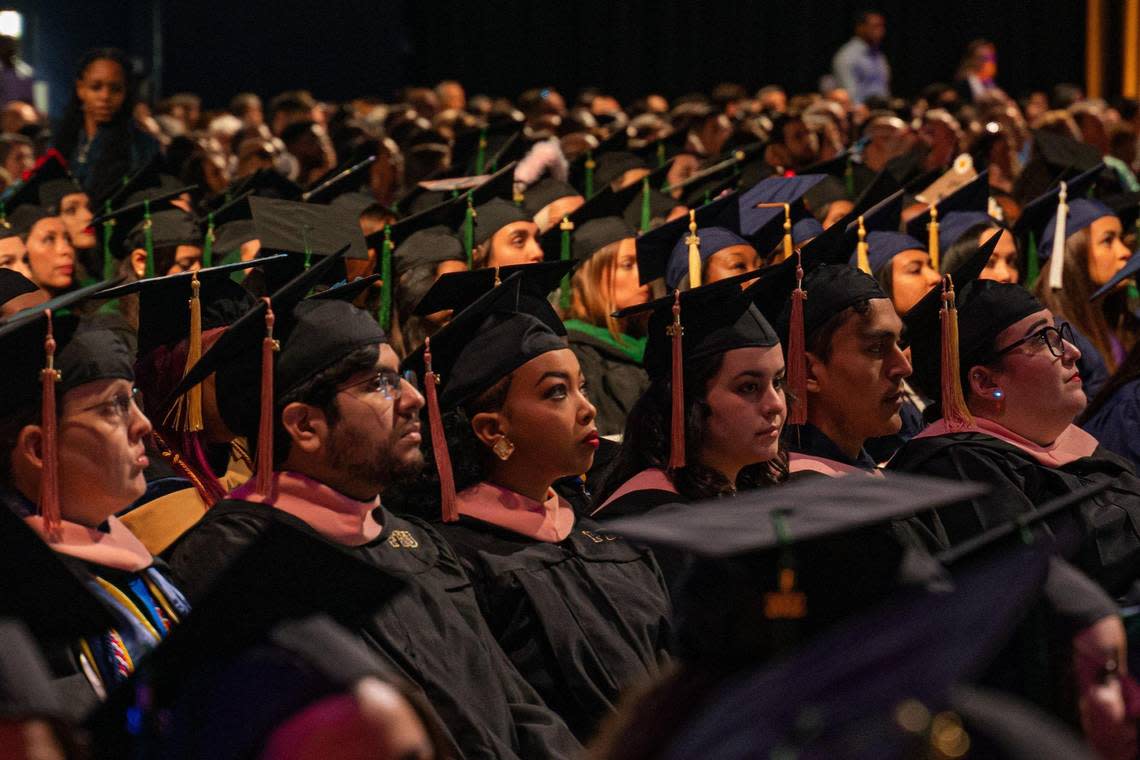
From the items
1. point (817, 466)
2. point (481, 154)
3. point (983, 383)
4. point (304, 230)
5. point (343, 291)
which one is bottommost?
point (481, 154)

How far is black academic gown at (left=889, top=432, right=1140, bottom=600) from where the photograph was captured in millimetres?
3719

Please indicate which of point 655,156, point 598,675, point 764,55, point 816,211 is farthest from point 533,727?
point 764,55

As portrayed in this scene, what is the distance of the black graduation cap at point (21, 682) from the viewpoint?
1.69 m

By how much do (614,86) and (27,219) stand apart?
577 inches

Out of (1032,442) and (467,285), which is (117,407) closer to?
(467,285)

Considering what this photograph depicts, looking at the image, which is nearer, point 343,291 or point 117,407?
point 117,407

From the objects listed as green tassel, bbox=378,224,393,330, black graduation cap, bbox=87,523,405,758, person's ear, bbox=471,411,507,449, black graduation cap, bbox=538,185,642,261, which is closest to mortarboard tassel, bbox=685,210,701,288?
black graduation cap, bbox=538,185,642,261

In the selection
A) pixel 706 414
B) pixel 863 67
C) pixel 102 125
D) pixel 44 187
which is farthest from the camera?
pixel 863 67

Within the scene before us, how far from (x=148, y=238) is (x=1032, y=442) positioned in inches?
123

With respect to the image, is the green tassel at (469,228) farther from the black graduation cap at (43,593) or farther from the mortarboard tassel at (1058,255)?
the black graduation cap at (43,593)

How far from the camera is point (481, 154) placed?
29.0ft

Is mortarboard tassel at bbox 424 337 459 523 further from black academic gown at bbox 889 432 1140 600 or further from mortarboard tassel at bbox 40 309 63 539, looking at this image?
black academic gown at bbox 889 432 1140 600

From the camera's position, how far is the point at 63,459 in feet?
8.22

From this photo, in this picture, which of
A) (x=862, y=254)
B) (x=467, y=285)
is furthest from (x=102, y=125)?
(x=467, y=285)
